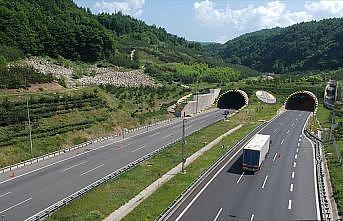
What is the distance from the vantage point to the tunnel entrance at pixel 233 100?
402 ft

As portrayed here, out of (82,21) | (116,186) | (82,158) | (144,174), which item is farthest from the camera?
(82,21)

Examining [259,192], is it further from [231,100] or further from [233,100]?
[231,100]

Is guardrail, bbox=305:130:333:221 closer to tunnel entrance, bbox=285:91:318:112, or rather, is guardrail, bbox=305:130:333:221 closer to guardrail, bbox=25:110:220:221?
guardrail, bbox=25:110:220:221

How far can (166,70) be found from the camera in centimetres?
14412

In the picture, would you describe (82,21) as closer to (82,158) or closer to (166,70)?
(166,70)

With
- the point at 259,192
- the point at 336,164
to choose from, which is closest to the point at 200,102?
the point at 336,164

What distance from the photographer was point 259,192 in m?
40.4

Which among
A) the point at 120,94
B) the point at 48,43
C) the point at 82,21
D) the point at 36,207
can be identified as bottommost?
the point at 36,207

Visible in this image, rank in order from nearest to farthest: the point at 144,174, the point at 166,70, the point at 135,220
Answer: the point at 135,220, the point at 144,174, the point at 166,70

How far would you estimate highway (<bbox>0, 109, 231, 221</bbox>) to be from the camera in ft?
120

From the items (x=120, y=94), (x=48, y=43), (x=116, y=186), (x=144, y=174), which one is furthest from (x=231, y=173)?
(x=48, y=43)

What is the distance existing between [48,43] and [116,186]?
7641cm

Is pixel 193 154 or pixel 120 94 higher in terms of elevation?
pixel 120 94

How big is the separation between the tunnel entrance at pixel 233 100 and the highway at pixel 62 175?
53.3 m
